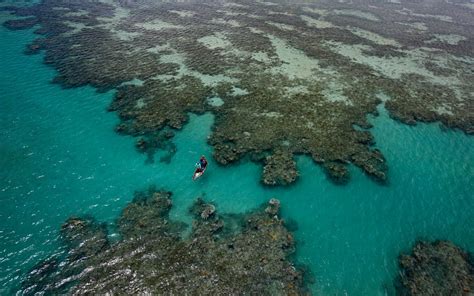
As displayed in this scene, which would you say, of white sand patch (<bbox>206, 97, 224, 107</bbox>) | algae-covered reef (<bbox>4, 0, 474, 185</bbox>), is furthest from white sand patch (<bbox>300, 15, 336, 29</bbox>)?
white sand patch (<bbox>206, 97, 224, 107</bbox>)

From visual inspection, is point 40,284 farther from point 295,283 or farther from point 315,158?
point 315,158

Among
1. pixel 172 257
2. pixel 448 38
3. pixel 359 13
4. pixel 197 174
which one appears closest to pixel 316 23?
pixel 359 13

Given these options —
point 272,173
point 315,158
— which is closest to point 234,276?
point 272,173

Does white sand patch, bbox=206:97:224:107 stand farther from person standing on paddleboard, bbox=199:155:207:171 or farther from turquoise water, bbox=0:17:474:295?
person standing on paddleboard, bbox=199:155:207:171

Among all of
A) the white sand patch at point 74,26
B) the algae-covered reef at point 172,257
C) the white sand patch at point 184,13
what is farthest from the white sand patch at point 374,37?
the white sand patch at point 74,26

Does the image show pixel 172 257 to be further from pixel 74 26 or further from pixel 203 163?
pixel 74 26

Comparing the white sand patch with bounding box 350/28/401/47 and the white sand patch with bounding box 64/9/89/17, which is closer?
the white sand patch with bounding box 350/28/401/47

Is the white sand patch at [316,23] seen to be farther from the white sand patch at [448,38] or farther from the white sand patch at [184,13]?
the white sand patch at [184,13]
